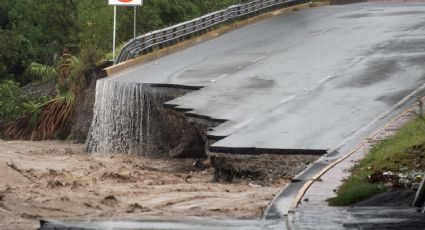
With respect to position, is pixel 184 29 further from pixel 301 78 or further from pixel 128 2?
pixel 301 78

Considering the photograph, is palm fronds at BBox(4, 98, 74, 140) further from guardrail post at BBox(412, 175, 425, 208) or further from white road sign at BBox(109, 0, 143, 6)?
guardrail post at BBox(412, 175, 425, 208)

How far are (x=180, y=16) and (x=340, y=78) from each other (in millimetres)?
22159

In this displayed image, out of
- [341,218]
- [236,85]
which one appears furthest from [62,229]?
[236,85]

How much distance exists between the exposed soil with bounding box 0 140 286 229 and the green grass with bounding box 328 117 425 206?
1.33m

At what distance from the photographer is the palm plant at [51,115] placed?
35938 millimetres

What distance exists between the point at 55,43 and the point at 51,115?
52.3ft

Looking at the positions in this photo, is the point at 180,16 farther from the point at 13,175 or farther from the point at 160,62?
the point at 13,175

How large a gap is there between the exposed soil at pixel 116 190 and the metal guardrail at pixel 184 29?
318 inches

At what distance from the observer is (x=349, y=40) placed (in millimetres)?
36719

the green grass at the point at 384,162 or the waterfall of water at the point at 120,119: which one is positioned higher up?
the green grass at the point at 384,162

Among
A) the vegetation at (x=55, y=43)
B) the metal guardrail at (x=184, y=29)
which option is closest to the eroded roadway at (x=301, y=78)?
the metal guardrail at (x=184, y=29)

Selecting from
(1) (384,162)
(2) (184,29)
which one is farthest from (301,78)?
(1) (384,162)

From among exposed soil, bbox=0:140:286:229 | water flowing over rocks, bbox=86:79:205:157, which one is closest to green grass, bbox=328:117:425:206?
exposed soil, bbox=0:140:286:229

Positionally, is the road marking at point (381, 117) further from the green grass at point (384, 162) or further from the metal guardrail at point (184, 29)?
the metal guardrail at point (184, 29)
